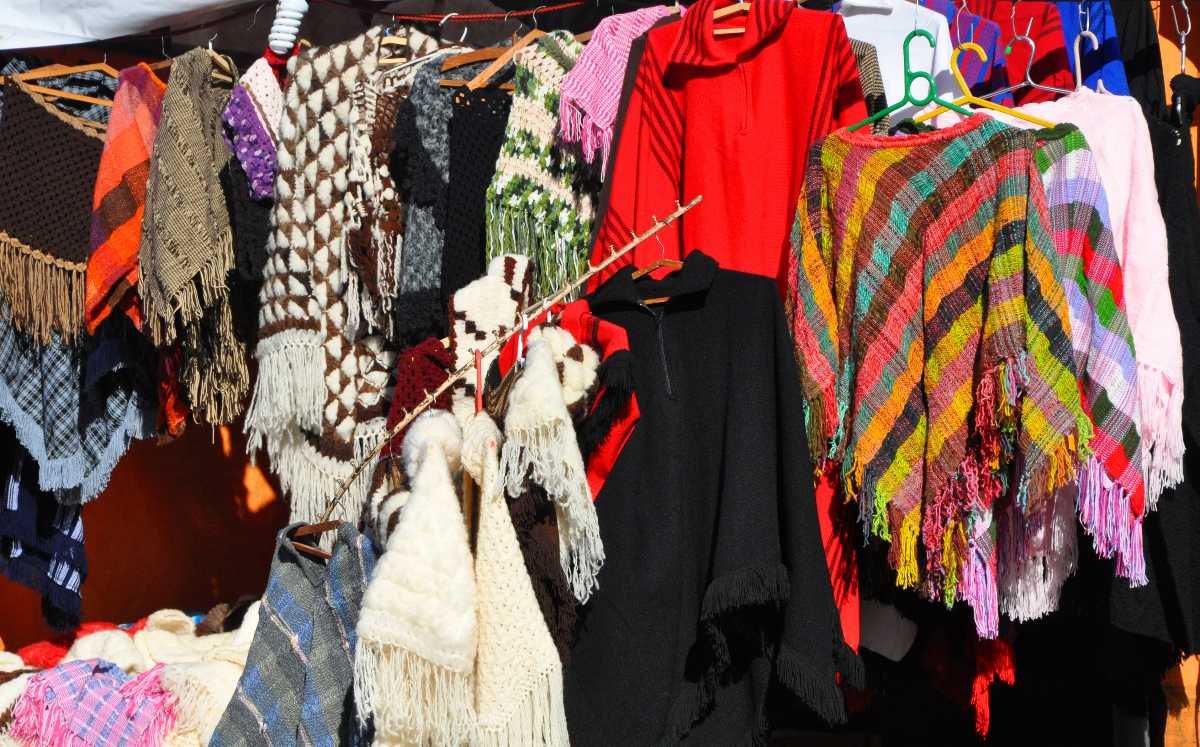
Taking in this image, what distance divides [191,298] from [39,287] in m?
0.34

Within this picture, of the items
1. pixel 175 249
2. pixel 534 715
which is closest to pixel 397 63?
pixel 175 249

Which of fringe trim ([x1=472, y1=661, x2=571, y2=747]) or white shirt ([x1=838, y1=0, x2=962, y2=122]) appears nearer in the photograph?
fringe trim ([x1=472, y1=661, x2=571, y2=747])

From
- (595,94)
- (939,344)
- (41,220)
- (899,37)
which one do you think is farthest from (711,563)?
(41,220)

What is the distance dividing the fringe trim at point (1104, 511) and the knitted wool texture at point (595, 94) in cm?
102

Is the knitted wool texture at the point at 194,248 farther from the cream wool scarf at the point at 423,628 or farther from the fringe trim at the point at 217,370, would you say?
the cream wool scarf at the point at 423,628

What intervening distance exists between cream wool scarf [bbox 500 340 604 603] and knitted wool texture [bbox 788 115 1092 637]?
505 mm

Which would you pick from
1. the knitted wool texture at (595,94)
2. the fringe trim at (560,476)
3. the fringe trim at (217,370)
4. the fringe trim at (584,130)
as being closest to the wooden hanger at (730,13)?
the knitted wool texture at (595,94)

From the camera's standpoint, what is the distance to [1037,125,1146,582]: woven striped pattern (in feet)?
6.20

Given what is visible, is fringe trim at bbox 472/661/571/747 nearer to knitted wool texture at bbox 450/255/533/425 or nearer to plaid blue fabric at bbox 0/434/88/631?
knitted wool texture at bbox 450/255/533/425

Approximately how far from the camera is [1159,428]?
196 centimetres

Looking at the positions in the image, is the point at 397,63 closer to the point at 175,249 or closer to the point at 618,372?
the point at 175,249

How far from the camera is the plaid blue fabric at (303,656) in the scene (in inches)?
72.6

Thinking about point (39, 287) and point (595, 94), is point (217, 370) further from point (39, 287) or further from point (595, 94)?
point (595, 94)

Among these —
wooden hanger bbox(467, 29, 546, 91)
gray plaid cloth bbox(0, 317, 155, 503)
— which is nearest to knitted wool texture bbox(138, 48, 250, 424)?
gray plaid cloth bbox(0, 317, 155, 503)
